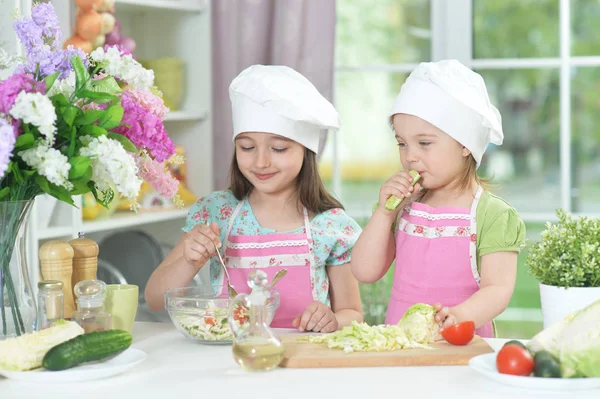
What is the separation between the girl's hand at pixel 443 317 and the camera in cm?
164

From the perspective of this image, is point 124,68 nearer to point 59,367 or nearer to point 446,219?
point 59,367

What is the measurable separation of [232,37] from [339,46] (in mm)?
488

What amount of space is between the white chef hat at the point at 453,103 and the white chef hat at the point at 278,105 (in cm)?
22

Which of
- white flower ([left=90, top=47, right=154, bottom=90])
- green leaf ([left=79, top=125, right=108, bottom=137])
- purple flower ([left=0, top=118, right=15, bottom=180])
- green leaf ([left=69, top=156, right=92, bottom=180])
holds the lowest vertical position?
green leaf ([left=69, top=156, right=92, bottom=180])

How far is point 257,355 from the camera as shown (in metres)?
1.46

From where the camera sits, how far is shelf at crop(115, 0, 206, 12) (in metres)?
3.22

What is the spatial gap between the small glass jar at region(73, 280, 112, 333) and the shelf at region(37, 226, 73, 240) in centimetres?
115

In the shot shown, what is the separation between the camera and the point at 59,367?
4.74 ft

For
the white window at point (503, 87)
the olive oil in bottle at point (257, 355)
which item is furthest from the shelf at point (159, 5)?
the olive oil in bottle at point (257, 355)

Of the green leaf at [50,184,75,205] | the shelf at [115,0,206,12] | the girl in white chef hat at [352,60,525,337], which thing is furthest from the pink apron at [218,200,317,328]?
the shelf at [115,0,206,12]

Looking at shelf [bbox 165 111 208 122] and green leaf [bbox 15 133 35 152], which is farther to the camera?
shelf [bbox 165 111 208 122]

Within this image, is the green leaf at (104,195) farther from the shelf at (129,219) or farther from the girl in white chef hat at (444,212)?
the shelf at (129,219)

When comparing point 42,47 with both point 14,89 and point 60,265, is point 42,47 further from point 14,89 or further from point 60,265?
point 60,265

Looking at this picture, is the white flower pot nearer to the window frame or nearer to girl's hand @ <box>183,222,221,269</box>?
girl's hand @ <box>183,222,221,269</box>
